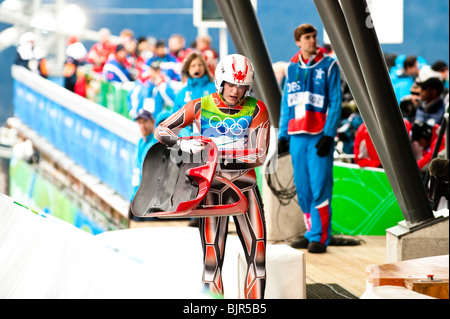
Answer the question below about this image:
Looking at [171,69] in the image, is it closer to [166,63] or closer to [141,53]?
[166,63]

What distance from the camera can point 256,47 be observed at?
28.5 ft

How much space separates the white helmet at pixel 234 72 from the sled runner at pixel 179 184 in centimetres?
40

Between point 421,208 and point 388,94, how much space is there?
97 centimetres

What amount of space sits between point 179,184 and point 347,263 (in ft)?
10.4

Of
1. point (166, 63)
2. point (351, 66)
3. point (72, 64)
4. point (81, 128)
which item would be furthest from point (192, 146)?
point (72, 64)

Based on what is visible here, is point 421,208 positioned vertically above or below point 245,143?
below

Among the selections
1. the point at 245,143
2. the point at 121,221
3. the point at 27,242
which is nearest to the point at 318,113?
the point at 245,143

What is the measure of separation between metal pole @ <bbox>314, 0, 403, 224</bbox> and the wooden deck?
92 cm

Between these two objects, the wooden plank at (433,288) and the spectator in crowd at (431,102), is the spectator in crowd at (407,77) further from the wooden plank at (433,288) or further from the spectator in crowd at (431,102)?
the wooden plank at (433,288)

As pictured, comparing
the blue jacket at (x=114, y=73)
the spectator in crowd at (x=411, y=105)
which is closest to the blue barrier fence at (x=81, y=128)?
the blue jacket at (x=114, y=73)

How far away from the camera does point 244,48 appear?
8.77m

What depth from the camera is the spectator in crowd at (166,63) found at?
14072mm

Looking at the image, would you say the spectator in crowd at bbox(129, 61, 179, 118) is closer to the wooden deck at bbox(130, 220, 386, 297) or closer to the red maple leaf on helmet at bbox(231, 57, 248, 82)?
the wooden deck at bbox(130, 220, 386, 297)
